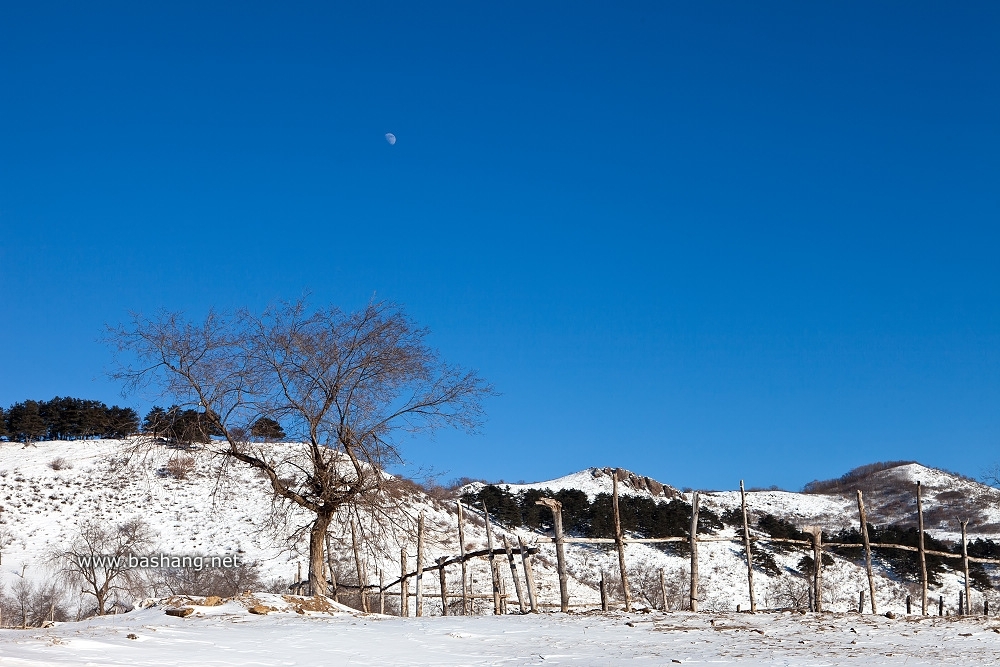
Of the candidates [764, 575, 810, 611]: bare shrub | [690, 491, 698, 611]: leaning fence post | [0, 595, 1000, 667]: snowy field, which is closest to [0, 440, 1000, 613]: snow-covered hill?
[764, 575, 810, 611]: bare shrub

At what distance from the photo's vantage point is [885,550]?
40.5 meters

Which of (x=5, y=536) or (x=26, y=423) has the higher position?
(x=26, y=423)

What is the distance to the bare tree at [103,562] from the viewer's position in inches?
1100

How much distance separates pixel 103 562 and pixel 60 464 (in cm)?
2059

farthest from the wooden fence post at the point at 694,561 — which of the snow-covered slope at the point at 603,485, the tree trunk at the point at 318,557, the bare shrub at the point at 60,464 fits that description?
the snow-covered slope at the point at 603,485

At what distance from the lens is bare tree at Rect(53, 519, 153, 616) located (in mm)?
27938

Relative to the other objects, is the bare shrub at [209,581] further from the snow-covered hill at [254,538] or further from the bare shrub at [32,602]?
the bare shrub at [32,602]

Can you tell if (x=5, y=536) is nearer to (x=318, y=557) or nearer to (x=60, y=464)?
(x=60, y=464)

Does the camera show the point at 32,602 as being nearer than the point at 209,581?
Yes

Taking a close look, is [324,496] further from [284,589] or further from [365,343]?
[284,589]

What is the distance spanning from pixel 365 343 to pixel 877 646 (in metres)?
12.9

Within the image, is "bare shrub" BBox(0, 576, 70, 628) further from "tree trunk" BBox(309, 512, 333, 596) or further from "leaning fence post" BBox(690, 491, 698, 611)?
"leaning fence post" BBox(690, 491, 698, 611)

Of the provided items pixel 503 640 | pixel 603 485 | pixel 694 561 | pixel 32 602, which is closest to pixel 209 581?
pixel 32 602

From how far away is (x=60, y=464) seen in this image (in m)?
46.7
